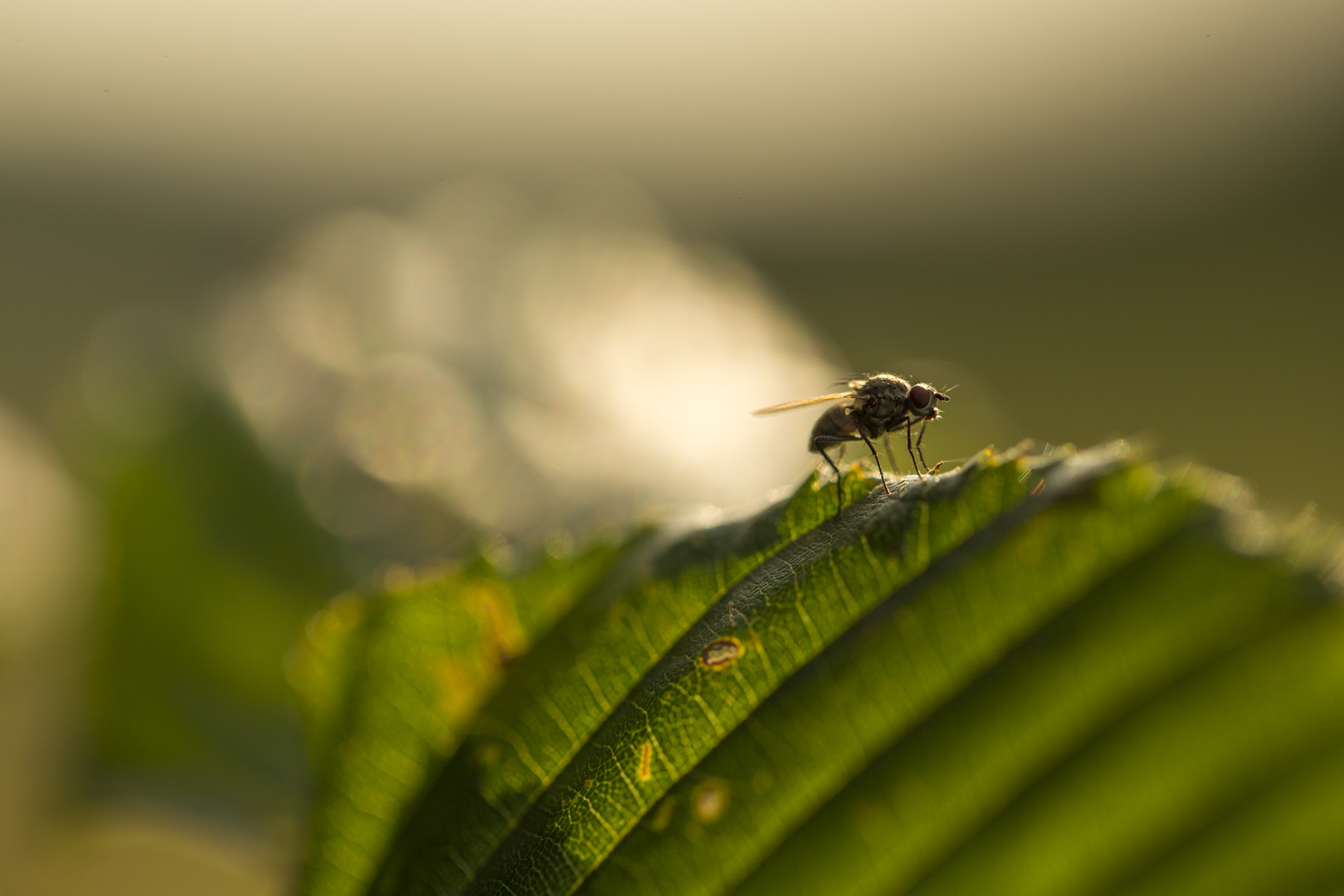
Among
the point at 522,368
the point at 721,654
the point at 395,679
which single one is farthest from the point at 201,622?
the point at 721,654

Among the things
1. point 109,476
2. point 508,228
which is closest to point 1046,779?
point 109,476

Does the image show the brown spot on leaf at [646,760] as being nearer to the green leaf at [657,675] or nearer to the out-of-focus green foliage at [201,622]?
the green leaf at [657,675]

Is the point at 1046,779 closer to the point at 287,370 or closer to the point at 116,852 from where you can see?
the point at 116,852

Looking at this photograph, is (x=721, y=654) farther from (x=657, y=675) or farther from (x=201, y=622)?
(x=201, y=622)

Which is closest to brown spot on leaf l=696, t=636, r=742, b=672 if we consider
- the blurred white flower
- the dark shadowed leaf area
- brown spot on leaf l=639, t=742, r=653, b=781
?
the dark shadowed leaf area

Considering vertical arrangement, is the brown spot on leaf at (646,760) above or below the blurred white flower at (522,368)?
below

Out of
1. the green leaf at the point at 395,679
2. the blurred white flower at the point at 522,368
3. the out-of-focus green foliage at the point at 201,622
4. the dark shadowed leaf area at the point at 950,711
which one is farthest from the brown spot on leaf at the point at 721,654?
the out-of-focus green foliage at the point at 201,622
